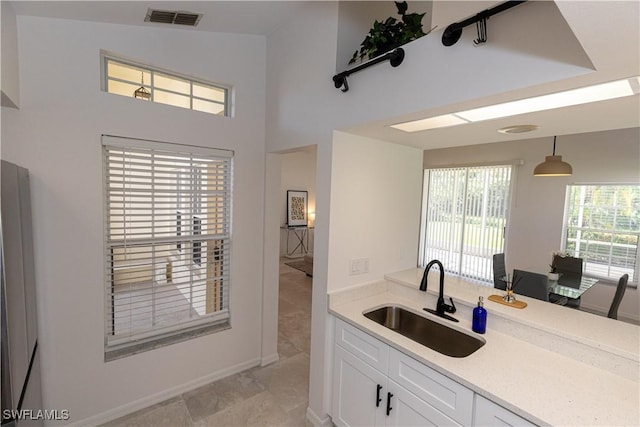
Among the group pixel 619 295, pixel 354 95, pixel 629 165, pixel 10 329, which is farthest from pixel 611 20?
pixel 629 165

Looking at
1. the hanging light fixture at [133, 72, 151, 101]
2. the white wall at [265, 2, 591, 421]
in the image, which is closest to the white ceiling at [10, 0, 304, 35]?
the white wall at [265, 2, 591, 421]

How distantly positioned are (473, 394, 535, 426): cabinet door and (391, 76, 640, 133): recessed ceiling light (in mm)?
1358

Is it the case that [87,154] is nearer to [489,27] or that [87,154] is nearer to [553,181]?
[489,27]

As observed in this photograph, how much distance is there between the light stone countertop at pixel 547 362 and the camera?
121 centimetres

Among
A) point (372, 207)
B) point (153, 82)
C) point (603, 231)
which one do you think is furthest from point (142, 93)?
point (603, 231)

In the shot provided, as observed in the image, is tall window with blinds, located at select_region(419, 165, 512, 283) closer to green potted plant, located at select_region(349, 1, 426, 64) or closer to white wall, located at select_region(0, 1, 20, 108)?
green potted plant, located at select_region(349, 1, 426, 64)

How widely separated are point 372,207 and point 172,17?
2.00 m

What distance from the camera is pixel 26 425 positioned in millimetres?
1516

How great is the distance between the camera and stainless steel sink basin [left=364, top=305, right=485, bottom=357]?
6.21 feet

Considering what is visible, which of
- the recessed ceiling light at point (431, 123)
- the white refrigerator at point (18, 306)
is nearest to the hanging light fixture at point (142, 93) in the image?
the white refrigerator at point (18, 306)

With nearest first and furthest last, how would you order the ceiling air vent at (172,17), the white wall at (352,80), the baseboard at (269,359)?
the white wall at (352,80) < the ceiling air vent at (172,17) < the baseboard at (269,359)

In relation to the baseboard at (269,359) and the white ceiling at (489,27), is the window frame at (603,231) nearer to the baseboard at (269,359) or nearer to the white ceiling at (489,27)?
the white ceiling at (489,27)

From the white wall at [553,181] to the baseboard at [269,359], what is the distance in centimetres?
395

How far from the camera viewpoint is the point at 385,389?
1.80 m
